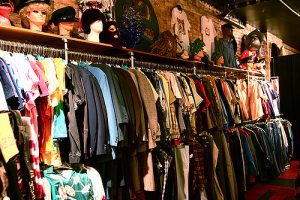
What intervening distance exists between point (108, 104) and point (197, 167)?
1534mm

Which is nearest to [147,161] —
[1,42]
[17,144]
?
[17,144]

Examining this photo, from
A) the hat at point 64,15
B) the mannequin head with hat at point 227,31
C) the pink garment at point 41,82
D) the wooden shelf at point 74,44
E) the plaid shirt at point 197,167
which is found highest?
the mannequin head with hat at point 227,31

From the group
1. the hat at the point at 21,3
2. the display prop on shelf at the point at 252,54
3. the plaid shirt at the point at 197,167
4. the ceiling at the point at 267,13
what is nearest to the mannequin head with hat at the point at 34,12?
the hat at the point at 21,3

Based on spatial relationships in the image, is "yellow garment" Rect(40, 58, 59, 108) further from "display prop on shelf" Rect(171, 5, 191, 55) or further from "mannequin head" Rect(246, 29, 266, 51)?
"mannequin head" Rect(246, 29, 266, 51)

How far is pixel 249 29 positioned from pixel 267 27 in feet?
2.46

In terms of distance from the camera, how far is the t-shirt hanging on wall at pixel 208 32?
523 cm

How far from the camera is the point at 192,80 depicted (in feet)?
11.7

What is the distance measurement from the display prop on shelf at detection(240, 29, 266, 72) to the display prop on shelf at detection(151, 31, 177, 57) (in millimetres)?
2621

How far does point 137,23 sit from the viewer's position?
3240 millimetres

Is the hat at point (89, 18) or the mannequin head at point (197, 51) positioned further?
the mannequin head at point (197, 51)

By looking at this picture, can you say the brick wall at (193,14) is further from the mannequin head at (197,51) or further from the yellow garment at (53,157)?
the yellow garment at (53,157)

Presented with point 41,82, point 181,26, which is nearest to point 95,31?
point 41,82

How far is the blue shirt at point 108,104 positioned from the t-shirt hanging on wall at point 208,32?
10.1 feet

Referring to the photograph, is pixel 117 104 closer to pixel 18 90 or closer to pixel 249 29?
pixel 18 90
